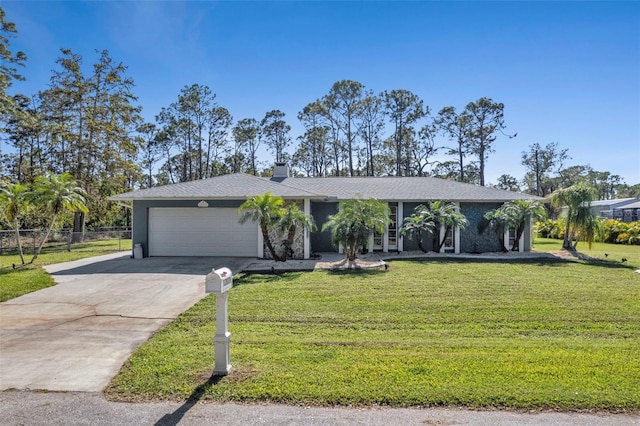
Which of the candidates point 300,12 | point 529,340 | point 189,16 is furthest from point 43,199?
point 529,340

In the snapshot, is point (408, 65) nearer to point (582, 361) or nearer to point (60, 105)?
point (582, 361)

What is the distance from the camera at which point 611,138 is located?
21.4 metres

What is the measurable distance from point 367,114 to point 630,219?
92.8ft

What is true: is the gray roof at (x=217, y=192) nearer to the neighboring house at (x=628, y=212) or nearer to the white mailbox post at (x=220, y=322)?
the white mailbox post at (x=220, y=322)

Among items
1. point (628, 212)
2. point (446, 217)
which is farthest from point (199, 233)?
point (628, 212)

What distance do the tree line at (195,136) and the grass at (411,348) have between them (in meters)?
23.0

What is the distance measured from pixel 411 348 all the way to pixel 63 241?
2645cm

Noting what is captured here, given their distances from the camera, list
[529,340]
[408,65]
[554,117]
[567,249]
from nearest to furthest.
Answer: [529,340]
[408,65]
[567,249]
[554,117]

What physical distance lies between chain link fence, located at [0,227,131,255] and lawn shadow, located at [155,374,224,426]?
16851 mm

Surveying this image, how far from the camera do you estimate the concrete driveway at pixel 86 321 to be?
419cm

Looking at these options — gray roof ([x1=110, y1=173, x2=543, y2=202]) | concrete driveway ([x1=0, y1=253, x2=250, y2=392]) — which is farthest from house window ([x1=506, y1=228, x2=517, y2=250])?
concrete driveway ([x1=0, y1=253, x2=250, y2=392])

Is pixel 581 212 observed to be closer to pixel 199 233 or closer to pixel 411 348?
pixel 411 348

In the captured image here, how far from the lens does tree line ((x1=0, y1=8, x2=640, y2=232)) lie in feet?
82.8

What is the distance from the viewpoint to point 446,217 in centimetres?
1444
